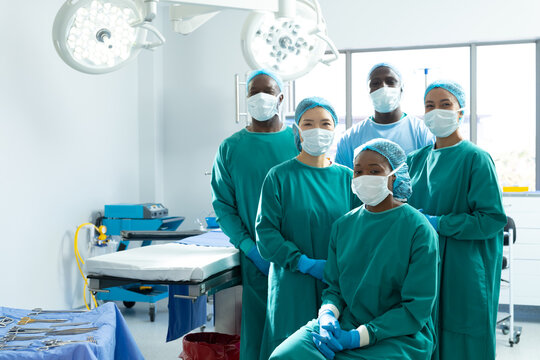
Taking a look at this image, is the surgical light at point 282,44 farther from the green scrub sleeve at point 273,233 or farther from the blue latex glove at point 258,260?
the blue latex glove at point 258,260

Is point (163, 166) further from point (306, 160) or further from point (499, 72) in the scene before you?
point (306, 160)

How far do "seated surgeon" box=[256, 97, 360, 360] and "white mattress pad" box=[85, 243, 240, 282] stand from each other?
9.3 inches

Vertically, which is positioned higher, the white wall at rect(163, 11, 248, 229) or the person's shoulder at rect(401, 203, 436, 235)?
the white wall at rect(163, 11, 248, 229)

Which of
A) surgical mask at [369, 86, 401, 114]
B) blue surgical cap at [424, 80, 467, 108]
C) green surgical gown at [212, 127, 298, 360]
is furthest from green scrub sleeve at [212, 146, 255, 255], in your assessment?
blue surgical cap at [424, 80, 467, 108]

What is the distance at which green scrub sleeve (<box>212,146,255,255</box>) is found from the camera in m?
2.38

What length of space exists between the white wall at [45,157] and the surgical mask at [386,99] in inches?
98.7

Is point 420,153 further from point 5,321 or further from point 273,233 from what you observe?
point 5,321

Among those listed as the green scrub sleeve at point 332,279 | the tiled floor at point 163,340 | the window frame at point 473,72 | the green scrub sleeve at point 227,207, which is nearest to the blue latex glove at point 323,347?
the green scrub sleeve at point 332,279

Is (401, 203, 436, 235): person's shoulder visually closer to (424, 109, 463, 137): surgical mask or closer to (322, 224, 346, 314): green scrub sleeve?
(322, 224, 346, 314): green scrub sleeve

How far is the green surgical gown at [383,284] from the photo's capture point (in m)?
1.73

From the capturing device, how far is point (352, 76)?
17.3ft

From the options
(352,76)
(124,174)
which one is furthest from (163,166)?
(352,76)

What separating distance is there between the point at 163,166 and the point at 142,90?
749 millimetres

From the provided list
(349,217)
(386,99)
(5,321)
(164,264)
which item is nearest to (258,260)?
(164,264)
